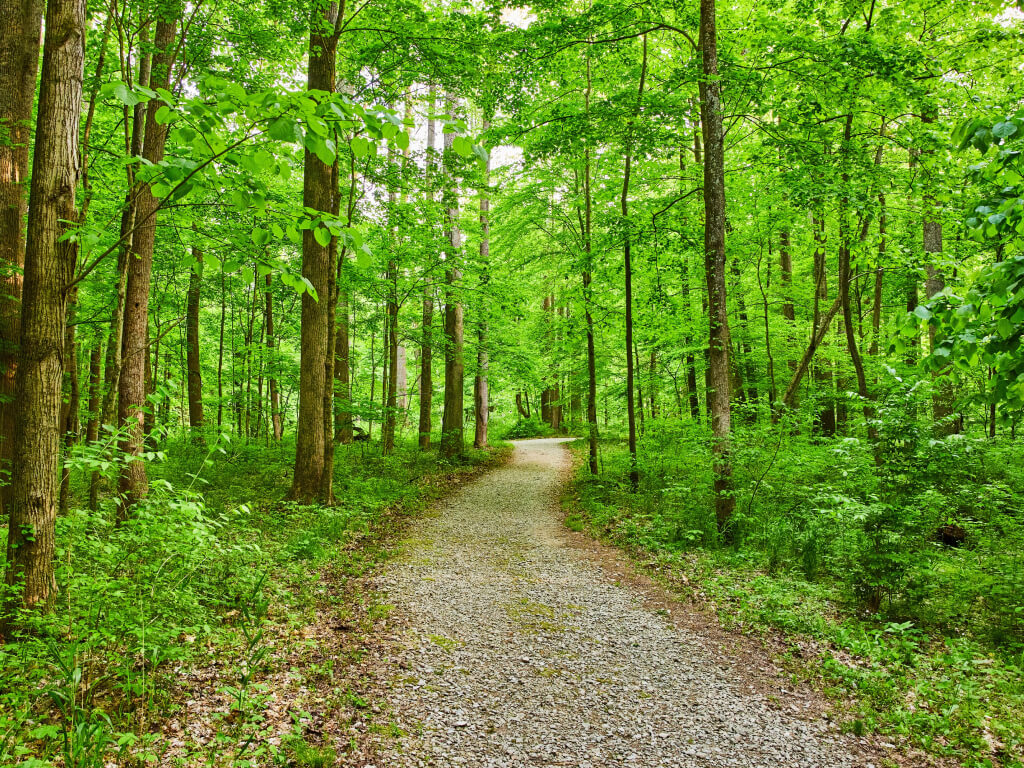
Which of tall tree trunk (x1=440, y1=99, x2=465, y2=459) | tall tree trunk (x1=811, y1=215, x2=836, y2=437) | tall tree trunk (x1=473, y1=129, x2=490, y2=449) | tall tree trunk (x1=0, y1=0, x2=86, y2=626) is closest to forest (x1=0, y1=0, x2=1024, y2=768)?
tall tree trunk (x1=0, y1=0, x2=86, y2=626)

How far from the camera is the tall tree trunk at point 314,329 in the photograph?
8539 mm

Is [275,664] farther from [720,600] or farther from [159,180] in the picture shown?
[720,600]

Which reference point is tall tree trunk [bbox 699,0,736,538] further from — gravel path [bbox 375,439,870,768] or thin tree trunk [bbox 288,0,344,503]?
thin tree trunk [bbox 288,0,344,503]

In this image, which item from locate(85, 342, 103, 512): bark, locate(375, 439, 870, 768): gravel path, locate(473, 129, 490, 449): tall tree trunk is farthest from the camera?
locate(473, 129, 490, 449): tall tree trunk

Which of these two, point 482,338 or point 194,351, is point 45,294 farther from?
point 482,338

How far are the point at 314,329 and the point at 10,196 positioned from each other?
13.5 feet

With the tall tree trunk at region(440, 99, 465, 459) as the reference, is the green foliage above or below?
below

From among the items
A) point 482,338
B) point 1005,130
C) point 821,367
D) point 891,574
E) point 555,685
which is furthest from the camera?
point 482,338

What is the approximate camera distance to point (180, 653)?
3533mm

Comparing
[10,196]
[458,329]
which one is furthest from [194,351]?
[10,196]

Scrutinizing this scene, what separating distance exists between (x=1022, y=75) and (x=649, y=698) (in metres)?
12.6

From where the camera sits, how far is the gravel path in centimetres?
343

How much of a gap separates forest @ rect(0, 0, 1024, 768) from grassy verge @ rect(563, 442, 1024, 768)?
0.04 m

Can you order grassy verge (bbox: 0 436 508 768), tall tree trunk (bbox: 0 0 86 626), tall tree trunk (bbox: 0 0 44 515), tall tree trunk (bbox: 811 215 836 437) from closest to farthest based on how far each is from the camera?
grassy verge (bbox: 0 436 508 768) < tall tree trunk (bbox: 0 0 86 626) < tall tree trunk (bbox: 0 0 44 515) < tall tree trunk (bbox: 811 215 836 437)
